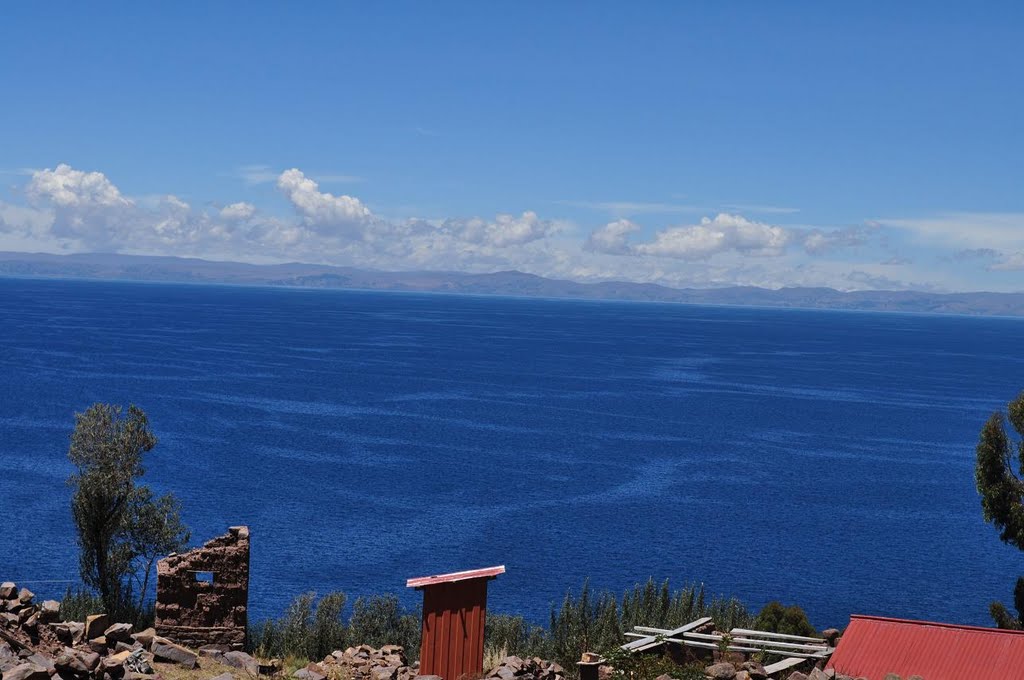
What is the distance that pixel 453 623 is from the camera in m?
21.5

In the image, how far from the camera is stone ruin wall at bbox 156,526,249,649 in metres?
23.8

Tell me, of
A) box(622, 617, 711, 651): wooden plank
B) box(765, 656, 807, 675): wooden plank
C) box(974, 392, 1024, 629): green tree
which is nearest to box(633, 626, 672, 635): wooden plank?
box(622, 617, 711, 651): wooden plank

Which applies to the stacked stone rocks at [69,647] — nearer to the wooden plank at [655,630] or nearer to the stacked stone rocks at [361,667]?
the stacked stone rocks at [361,667]

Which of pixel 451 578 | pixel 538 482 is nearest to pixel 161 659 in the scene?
pixel 451 578

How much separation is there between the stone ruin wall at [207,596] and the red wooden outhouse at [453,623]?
16.0ft


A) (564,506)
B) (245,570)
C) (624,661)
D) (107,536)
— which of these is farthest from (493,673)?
(564,506)

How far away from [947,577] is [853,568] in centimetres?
531

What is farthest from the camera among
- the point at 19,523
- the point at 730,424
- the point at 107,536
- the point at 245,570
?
the point at 730,424

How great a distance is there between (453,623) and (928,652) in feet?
31.3

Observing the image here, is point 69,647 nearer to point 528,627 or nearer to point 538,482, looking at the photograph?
point 528,627

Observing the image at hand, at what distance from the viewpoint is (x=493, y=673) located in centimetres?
2042

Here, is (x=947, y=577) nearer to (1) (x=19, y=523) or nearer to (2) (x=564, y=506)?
(2) (x=564, y=506)

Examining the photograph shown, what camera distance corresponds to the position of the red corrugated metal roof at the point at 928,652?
70.4 feet

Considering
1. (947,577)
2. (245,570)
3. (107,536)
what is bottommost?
(947,577)
